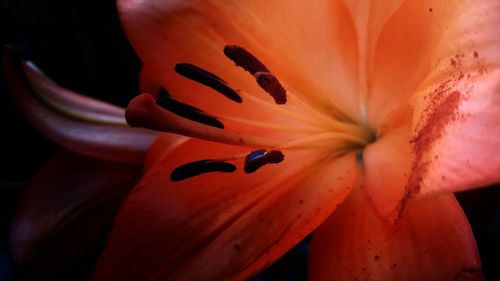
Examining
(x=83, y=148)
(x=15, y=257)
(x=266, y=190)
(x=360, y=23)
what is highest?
(x=360, y=23)

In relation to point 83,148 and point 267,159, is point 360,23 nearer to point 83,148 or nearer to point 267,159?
point 267,159

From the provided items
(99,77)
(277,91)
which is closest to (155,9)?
(277,91)

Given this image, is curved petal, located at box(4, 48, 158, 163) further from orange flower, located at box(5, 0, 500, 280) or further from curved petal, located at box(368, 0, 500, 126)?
curved petal, located at box(368, 0, 500, 126)

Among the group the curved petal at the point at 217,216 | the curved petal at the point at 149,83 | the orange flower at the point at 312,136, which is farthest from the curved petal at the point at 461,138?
the curved petal at the point at 149,83

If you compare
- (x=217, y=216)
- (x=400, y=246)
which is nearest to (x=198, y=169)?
(x=217, y=216)

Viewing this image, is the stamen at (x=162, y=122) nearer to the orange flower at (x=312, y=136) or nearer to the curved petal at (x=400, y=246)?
the orange flower at (x=312, y=136)

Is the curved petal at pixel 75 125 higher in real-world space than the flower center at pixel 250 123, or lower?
lower

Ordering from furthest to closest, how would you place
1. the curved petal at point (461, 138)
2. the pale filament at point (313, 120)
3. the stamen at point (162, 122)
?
the pale filament at point (313, 120) → the stamen at point (162, 122) → the curved petal at point (461, 138)
